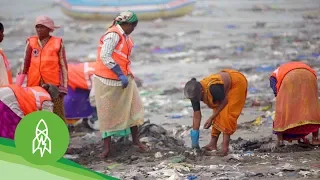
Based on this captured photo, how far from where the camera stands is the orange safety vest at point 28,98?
6.57 metres

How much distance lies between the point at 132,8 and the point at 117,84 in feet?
39.1

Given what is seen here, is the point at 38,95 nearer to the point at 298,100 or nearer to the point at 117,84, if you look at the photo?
the point at 117,84

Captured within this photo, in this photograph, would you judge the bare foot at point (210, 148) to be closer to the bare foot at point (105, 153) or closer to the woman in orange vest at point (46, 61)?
the bare foot at point (105, 153)

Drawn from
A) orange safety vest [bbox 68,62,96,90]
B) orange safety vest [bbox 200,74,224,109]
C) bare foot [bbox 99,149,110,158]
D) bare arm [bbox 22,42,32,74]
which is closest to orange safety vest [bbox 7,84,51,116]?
bare arm [bbox 22,42,32,74]

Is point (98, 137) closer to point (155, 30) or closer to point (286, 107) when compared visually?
point (286, 107)

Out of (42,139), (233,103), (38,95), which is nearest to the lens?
(42,139)

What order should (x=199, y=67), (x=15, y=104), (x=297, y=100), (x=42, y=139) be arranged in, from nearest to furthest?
(x=42, y=139)
(x=15, y=104)
(x=297, y=100)
(x=199, y=67)

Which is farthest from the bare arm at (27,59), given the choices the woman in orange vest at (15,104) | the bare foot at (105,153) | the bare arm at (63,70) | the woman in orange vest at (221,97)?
the woman in orange vest at (221,97)

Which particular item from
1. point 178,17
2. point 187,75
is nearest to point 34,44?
point 187,75

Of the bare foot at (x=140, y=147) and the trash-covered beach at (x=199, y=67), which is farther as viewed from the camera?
the bare foot at (x=140, y=147)

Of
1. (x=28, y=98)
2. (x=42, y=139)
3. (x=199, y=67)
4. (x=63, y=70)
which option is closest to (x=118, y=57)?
(x=63, y=70)

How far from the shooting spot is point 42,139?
18.6ft

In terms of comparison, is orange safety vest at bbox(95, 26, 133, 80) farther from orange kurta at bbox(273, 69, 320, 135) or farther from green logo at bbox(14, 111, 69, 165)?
green logo at bbox(14, 111, 69, 165)

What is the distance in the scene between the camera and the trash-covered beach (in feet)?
21.9
